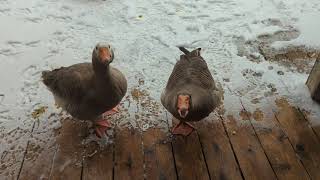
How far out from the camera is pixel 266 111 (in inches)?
107

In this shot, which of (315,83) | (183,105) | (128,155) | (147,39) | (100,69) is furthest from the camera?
(147,39)

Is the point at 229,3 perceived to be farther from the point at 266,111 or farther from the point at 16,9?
the point at 16,9

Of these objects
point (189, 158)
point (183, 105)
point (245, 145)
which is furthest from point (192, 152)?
point (183, 105)

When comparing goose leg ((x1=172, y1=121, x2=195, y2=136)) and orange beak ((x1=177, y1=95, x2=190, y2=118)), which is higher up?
orange beak ((x1=177, y1=95, x2=190, y2=118))

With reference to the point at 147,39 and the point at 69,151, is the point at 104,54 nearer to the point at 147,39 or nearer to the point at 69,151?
the point at 69,151

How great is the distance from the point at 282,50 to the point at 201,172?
1.64 m

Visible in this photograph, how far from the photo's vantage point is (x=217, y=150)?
245cm

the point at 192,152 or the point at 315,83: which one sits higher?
the point at 315,83

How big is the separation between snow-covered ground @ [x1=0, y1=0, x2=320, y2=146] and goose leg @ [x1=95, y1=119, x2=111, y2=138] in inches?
16.2

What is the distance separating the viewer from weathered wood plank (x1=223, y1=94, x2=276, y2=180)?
231 cm

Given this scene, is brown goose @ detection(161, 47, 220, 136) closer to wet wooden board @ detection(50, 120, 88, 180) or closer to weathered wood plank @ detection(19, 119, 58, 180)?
wet wooden board @ detection(50, 120, 88, 180)

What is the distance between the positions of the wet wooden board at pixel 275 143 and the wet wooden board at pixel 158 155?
2.09 feet

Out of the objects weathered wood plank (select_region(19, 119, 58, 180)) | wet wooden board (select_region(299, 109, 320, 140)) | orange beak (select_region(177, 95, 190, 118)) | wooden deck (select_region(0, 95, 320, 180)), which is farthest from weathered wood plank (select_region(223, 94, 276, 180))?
weathered wood plank (select_region(19, 119, 58, 180))

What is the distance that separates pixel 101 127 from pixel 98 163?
1.01 feet
